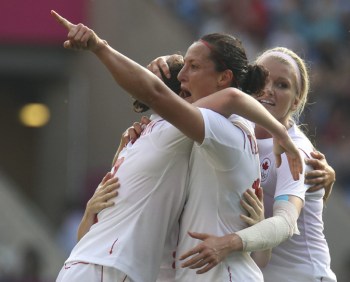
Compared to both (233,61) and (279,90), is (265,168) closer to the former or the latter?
(279,90)

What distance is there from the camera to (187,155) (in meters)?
5.27

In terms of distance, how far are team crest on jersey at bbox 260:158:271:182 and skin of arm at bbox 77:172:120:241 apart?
87cm

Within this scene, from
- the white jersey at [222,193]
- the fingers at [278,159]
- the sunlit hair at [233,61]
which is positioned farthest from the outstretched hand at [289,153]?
the sunlit hair at [233,61]

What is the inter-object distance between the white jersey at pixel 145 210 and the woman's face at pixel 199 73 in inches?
8.7

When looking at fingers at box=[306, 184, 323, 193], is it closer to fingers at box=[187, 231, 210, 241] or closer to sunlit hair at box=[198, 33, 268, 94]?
sunlit hair at box=[198, 33, 268, 94]

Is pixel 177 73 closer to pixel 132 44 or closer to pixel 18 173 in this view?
pixel 132 44

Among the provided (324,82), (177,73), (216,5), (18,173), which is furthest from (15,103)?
(177,73)

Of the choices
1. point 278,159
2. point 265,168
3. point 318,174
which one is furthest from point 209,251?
point 318,174

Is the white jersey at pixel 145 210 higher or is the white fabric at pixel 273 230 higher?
the white jersey at pixel 145 210

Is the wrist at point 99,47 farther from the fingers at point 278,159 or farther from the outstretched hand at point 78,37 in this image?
the fingers at point 278,159

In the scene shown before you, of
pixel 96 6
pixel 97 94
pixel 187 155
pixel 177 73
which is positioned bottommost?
pixel 187 155

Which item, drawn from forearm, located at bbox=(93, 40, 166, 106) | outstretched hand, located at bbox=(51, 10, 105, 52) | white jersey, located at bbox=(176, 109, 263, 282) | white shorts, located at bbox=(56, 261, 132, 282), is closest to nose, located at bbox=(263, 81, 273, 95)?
white jersey, located at bbox=(176, 109, 263, 282)

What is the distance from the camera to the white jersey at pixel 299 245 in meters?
5.87

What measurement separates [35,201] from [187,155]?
914cm
